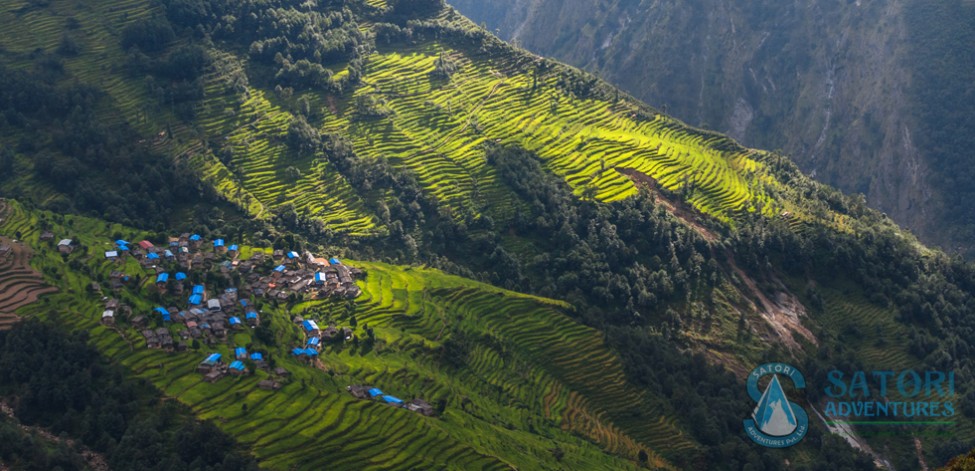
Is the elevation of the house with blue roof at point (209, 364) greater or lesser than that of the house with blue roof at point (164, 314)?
lesser

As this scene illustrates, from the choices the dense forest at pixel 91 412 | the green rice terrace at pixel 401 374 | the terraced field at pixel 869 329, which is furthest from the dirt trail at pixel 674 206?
the dense forest at pixel 91 412

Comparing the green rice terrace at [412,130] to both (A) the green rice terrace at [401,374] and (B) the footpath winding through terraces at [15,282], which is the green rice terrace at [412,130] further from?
(B) the footpath winding through terraces at [15,282]

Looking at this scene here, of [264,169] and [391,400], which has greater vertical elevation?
[264,169]

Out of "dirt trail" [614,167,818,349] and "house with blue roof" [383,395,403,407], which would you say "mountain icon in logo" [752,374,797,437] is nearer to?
"dirt trail" [614,167,818,349]

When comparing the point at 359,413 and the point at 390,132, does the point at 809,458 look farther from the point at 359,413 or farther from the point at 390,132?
the point at 390,132

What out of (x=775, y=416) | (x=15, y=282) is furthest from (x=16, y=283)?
(x=775, y=416)

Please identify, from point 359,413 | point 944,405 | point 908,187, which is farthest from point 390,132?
point 908,187

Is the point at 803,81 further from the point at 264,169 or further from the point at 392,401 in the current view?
the point at 392,401
